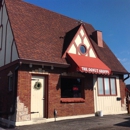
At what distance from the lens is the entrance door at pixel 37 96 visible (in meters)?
10.8

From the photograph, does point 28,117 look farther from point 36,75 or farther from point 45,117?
point 36,75

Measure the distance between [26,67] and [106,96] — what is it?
6759 millimetres

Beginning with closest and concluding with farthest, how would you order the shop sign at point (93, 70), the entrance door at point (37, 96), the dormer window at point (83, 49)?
the entrance door at point (37, 96)
the shop sign at point (93, 70)
the dormer window at point (83, 49)

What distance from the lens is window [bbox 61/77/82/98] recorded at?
12125mm

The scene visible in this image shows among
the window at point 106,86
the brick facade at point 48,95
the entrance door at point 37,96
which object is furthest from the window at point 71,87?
the window at point 106,86

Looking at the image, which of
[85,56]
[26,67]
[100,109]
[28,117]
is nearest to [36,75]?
[26,67]

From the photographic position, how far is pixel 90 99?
1320 cm

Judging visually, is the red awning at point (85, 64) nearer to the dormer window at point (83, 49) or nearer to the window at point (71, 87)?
the dormer window at point (83, 49)

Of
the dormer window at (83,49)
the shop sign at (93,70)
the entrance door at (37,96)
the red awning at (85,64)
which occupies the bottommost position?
the entrance door at (37,96)

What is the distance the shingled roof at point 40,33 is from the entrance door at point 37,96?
4.28ft

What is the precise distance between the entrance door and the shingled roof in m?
1.30

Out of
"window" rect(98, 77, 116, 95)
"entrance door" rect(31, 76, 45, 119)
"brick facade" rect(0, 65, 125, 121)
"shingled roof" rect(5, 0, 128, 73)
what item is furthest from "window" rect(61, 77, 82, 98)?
"window" rect(98, 77, 116, 95)

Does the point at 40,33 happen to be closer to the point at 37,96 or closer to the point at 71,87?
the point at 71,87

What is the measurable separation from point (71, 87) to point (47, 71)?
2.23 meters
